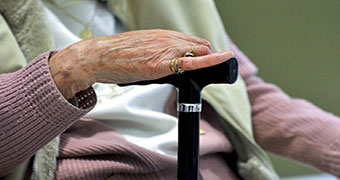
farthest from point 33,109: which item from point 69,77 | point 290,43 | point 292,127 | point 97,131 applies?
point 290,43

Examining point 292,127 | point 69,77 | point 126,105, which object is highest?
point 69,77

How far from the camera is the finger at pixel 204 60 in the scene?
0.43 m

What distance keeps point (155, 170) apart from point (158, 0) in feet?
1.24

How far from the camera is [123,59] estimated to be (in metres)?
0.47

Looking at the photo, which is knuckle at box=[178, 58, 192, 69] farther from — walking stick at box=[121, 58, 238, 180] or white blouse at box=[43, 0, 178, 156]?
white blouse at box=[43, 0, 178, 156]

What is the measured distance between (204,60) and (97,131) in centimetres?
33

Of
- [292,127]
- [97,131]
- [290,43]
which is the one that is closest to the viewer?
[97,131]

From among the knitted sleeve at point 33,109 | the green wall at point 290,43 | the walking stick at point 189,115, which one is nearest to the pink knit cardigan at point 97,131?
the knitted sleeve at point 33,109

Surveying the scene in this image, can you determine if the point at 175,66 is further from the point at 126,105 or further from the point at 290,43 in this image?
the point at 290,43

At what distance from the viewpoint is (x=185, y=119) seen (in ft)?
1.51

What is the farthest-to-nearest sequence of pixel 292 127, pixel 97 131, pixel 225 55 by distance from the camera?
pixel 292 127
pixel 97 131
pixel 225 55

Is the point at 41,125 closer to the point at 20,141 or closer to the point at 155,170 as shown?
the point at 20,141

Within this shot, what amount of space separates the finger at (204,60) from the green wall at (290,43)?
0.89 meters

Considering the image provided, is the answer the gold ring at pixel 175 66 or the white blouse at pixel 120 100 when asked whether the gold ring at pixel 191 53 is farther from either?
the white blouse at pixel 120 100
